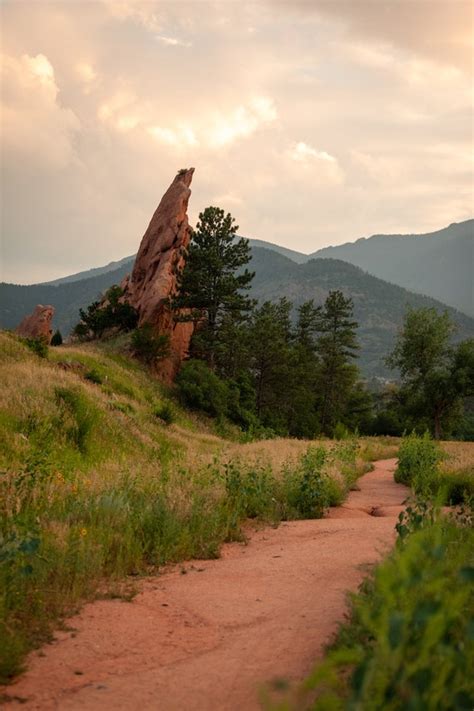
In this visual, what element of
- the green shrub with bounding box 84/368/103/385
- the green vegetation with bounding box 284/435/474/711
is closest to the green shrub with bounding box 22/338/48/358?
the green shrub with bounding box 84/368/103/385

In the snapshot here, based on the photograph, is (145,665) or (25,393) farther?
(25,393)

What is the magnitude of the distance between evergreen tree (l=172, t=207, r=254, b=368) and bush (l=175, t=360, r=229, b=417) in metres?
4.38

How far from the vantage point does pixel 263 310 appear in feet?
178

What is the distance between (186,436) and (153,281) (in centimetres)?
2208

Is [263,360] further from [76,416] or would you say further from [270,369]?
[76,416]

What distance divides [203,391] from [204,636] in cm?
3492

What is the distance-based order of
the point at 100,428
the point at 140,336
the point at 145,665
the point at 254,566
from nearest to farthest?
the point at 145,665
the point at 254,566
the point at 100,428
the point at 140,336

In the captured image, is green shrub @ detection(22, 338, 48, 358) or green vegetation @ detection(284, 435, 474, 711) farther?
green shrub @ detection(22, 338, 48, 358)

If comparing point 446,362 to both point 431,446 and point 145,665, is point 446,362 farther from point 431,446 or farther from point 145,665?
point 145,665

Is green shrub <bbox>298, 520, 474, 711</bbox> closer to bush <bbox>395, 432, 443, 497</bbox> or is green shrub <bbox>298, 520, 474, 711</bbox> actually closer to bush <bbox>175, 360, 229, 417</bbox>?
bush <bbox>395, 432, 443, 497</bbox>

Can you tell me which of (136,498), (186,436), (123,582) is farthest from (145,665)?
(186,436)

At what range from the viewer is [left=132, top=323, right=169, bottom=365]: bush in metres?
40.8

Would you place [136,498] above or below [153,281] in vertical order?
below

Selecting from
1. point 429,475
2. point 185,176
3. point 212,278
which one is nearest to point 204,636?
point 429,475
